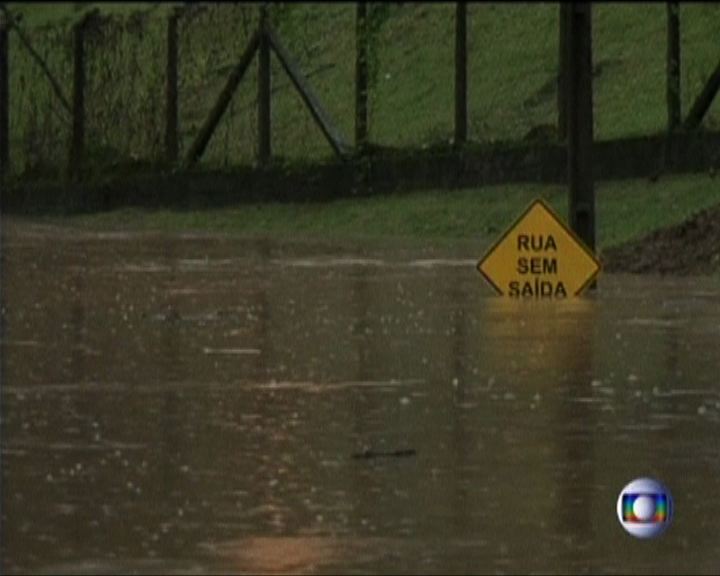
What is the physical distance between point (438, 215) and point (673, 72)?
3415 millimetres

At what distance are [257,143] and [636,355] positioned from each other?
70.7 ft

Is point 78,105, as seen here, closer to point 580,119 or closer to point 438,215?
point 438,215

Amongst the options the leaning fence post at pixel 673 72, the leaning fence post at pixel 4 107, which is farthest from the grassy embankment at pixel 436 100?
the leaning fence post at pixel 4 107

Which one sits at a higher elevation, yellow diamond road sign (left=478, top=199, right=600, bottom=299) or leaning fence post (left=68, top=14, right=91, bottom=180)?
leaning fence post (left=68, top=14, right=91, bottom=180)

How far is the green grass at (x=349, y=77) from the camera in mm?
35594

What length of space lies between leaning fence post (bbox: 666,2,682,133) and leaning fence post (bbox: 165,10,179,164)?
8.41 metres

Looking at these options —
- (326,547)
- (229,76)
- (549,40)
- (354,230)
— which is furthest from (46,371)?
(229,76)

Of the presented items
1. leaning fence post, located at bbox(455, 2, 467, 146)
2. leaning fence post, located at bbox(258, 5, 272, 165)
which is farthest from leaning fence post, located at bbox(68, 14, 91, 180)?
leaning fence post, located at bbox(455, 2, 467, 146)

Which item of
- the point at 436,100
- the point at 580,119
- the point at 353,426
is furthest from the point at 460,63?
the point at 353,426

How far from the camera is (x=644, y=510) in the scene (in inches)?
431

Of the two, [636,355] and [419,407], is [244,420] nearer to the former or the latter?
[419,407]

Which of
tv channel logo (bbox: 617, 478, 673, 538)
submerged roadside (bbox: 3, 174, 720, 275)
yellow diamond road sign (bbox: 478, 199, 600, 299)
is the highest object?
submerged roadside (bbox: 3, 174, 720, 275)

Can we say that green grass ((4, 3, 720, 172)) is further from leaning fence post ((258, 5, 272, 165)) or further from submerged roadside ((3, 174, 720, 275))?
submerged roadside ((3, 174, 720, 275))

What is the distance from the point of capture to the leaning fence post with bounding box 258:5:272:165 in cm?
3797
